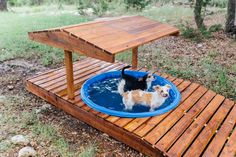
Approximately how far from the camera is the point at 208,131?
360 cm

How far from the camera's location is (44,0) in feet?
61.7

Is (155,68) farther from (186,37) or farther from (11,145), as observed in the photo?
(11,145)

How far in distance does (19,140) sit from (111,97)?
166 cm

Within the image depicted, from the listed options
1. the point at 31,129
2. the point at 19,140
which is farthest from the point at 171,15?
the point at 19,140

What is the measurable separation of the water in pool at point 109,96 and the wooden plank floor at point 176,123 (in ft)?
0.82

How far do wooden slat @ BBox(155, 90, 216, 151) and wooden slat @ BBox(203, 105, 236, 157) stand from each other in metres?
0.40

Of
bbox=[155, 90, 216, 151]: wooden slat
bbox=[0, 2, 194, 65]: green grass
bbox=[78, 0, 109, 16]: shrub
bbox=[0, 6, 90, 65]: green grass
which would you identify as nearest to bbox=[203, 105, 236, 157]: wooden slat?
bbox=[155, 90, 216, 151]: wooden slat

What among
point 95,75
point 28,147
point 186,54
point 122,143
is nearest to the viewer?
point 28,147

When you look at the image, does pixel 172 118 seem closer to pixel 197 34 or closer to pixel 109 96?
pixel 109 96

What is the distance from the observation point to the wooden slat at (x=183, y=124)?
10.8 ft

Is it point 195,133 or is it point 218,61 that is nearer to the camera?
point 195,133

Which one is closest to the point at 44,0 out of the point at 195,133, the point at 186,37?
the point at 186,37

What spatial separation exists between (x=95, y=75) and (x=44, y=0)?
15.5 m

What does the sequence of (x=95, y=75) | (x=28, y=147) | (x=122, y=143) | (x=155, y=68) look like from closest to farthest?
1. (x=28, y=147)
2. (x=122, y=143)
3. (x=95, y=75)
4. (x=155, y=68)
